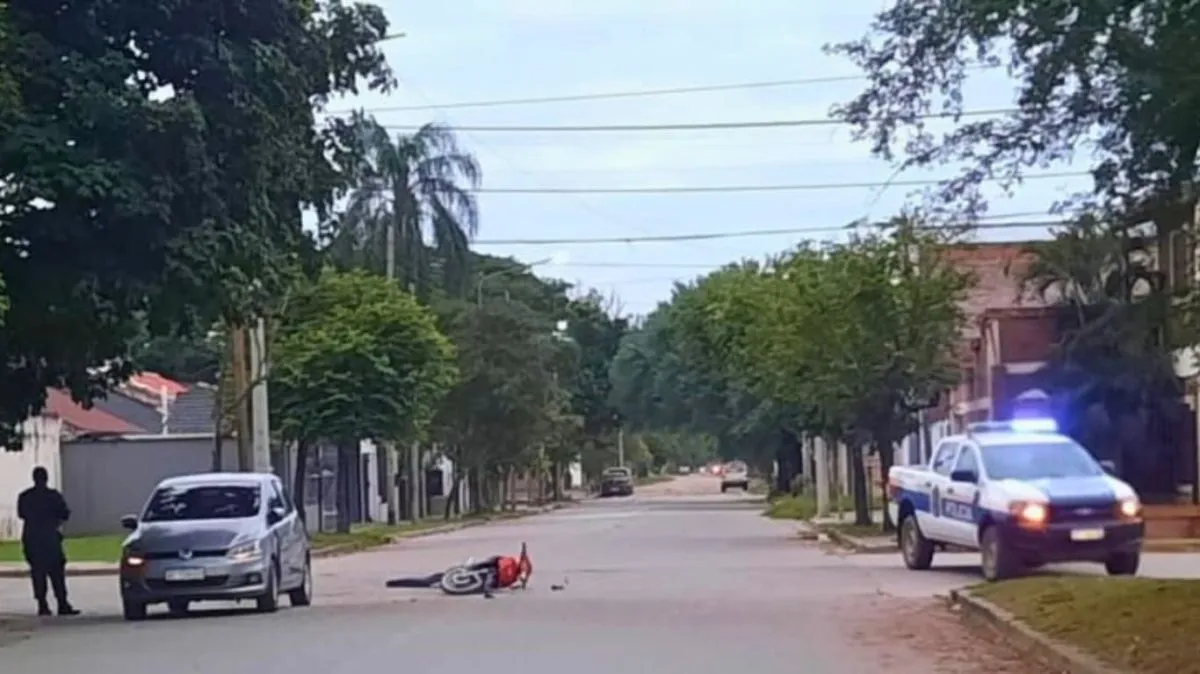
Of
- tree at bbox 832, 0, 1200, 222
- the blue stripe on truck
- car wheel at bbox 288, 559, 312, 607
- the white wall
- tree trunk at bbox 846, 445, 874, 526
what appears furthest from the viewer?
the white wall

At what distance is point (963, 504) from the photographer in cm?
2762

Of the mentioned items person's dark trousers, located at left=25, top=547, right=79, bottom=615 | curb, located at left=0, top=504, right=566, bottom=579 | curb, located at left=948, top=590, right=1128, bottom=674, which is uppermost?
person's dark trousers, located at left=25, top=547, right=79, bottom=615

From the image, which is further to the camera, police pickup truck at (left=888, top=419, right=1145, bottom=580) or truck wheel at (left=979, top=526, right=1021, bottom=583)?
truck wheel at (left=979, top=526, right=1021, bottom=583)

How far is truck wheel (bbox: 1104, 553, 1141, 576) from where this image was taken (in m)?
26.0

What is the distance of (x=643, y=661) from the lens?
17.2m

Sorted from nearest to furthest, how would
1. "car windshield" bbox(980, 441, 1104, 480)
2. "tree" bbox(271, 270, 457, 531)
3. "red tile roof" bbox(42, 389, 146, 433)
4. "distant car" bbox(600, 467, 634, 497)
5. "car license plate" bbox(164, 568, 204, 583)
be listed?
"car license plate" bbox(164, 568, 204, 583)
"car windshield" bbox(980, 441, 1104, 480)
"tree" bbox(271, 270, 457, 531)
"red tile roof" bbox(42, 389, 146, 433)
"distant car" bbox(600, 467, 634, 497)

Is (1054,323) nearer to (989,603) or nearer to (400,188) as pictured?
(400,188)

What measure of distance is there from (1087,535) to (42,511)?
12352 millimetres

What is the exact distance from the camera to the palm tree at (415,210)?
7062 centimetres

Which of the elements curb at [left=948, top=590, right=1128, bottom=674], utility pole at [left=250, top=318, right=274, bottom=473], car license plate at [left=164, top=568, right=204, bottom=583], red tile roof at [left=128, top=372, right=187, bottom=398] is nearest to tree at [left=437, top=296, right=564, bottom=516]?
red tile roof at [left=128, top=372, right=187, bottom=398]

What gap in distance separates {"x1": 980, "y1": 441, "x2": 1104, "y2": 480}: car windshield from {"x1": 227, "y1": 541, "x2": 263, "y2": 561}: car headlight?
9.07 meters

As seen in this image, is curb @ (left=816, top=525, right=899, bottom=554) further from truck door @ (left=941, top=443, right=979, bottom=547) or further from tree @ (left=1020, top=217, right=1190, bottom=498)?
truck door @ (left=941, top=443, right=979, bottom=547)

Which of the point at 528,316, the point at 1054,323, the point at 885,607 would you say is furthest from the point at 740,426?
the point at 885,607

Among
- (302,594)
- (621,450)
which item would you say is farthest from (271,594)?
(621,450)
